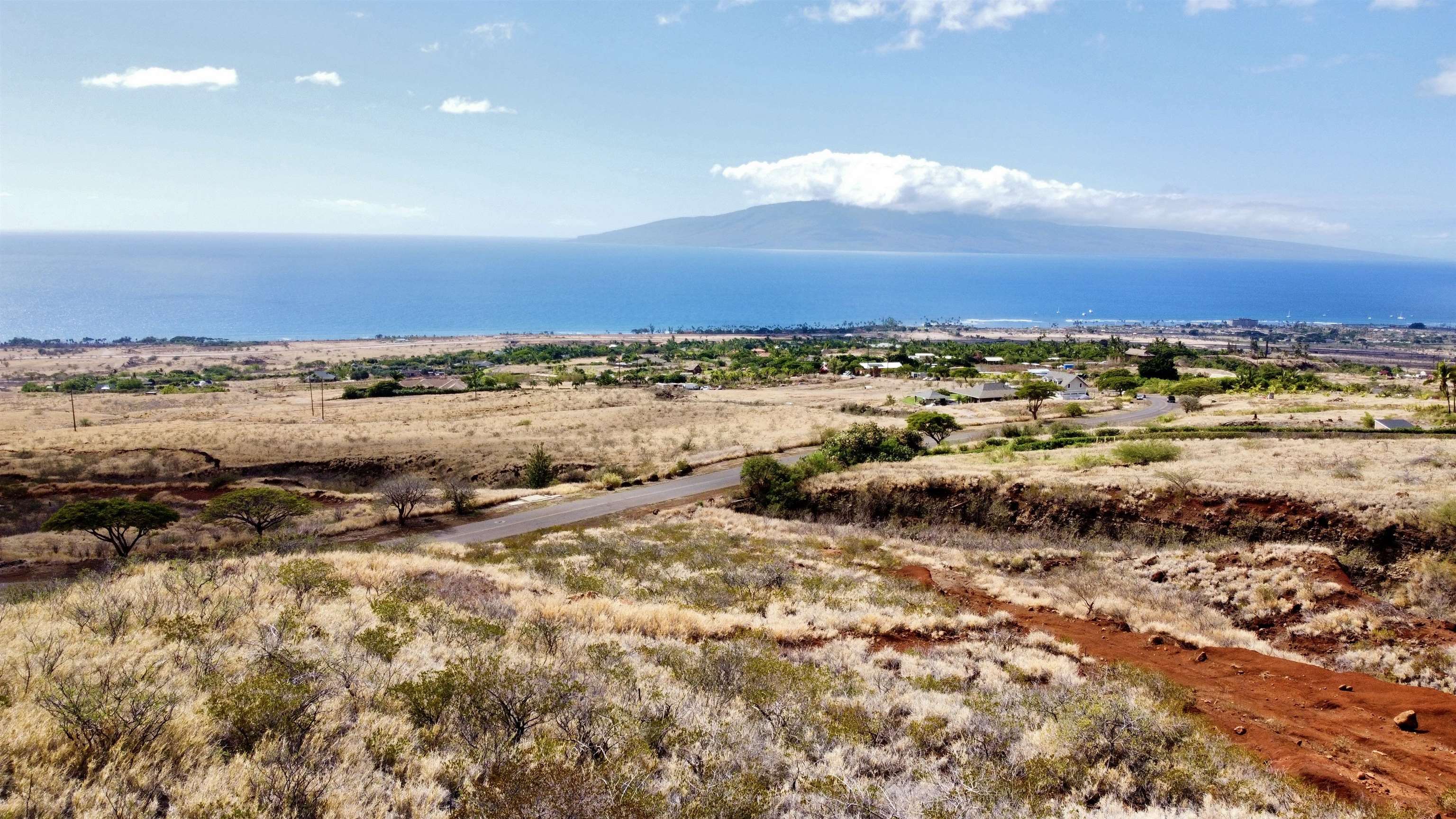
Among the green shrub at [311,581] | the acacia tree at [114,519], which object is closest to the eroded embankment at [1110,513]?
the green shrub at [311,581]

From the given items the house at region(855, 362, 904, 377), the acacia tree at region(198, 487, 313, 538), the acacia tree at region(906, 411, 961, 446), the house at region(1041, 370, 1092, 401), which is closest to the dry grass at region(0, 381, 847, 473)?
the acacia tree at region(906, 411, 961, 446)

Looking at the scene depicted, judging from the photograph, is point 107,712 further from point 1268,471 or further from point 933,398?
point 933,398

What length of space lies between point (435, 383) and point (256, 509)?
237 feet

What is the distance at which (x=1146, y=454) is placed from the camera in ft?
94.1

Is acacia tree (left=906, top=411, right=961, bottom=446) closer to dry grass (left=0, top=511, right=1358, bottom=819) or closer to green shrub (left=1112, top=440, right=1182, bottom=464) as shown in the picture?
green shrub (left=1112, top=440, right=1182, bottom=464)

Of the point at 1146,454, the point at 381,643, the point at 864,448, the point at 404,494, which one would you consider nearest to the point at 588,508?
the point at 404,494

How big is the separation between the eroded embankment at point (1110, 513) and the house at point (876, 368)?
7177 centimetres

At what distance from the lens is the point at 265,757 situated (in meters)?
6.90

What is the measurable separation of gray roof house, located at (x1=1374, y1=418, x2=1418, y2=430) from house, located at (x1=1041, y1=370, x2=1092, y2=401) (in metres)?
26.7

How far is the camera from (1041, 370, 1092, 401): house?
66875 mm

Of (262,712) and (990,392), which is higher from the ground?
(262,712)

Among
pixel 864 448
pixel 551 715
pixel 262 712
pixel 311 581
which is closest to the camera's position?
pixel 262 712

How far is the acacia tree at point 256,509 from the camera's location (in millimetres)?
22438

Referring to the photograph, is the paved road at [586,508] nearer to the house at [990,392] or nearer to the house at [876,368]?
the house at [990,392]
